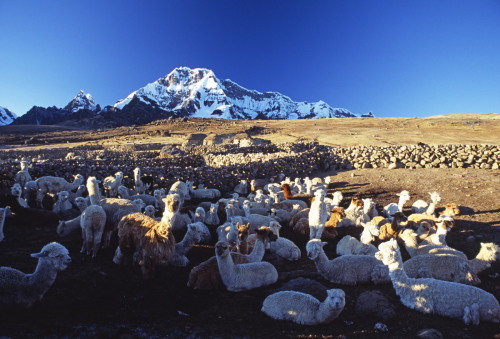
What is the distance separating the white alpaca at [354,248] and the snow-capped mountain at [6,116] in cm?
17176

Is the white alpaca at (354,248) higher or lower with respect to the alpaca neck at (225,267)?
lower

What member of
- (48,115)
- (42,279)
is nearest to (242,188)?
(42,279)

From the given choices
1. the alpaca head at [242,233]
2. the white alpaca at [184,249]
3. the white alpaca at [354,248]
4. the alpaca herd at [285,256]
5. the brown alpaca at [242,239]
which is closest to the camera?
the alpaca herd at [285,256]

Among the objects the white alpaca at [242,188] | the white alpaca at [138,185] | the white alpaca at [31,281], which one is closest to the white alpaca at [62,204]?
the white alpaca at [138,185]

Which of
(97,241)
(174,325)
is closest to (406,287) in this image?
(174,325)

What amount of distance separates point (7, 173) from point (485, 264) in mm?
15887

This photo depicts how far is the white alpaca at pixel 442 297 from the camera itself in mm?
4035

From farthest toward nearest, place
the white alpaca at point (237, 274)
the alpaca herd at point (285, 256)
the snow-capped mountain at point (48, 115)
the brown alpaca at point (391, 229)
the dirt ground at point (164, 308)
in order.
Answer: the snow-capped mountain at point (48, 115)
the brown alpaca at point (391, 229)
the white alpaca at point (237, 274)
the alpaca herd at point (285, 256)
the dirt ground at point (164, 308)

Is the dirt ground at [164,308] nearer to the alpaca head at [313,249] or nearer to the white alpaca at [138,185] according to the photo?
the alpaca head at [313,249]

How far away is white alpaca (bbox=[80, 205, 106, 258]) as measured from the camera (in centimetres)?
612

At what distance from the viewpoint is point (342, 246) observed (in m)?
6.84

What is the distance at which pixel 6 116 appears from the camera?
14400 cm

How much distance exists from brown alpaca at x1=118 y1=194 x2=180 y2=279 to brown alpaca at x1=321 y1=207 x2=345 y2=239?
4.24 meters

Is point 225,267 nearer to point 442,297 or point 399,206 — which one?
point 442,297
